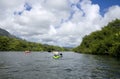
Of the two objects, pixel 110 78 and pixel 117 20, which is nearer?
pixel 110 78

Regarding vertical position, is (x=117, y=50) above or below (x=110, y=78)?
above

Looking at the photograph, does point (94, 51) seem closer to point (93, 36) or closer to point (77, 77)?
point (93, 36)

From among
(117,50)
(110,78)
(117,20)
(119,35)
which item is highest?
(117,20)

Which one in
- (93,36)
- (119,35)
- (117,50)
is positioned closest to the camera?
(117,50)

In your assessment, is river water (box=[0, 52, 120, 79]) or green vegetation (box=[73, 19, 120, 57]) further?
green vegetation (box=[73, 19, 120, 57])

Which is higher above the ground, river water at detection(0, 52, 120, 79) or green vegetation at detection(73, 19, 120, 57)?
green vegetation at detection(73, 19, 120, 57)

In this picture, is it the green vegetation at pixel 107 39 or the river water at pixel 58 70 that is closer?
the river water at pixel 58 70

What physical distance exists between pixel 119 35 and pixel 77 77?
88761mm

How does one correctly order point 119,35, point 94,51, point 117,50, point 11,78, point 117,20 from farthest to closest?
point 117,20
point 94,51
point 119,35
point 117,50
point 11,78

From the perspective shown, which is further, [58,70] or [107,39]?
[107,39]

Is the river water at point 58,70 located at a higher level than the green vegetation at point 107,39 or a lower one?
lower

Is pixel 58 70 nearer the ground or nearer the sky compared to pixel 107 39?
nearer the ground

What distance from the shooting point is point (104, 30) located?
17612 cm

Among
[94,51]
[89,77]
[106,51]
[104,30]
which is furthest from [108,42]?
[89,77]
